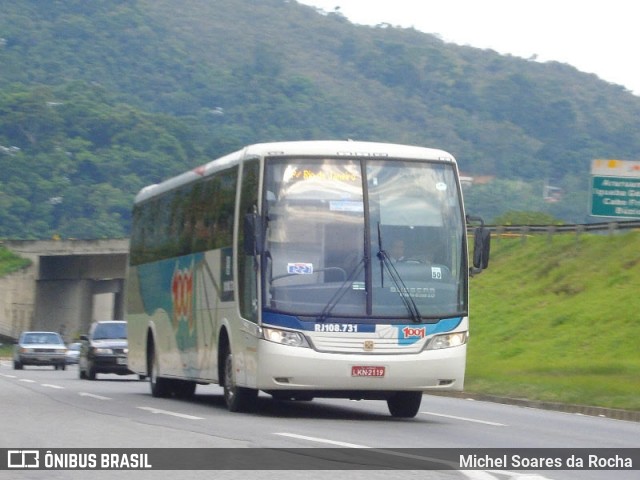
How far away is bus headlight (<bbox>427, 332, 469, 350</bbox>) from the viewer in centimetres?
1892

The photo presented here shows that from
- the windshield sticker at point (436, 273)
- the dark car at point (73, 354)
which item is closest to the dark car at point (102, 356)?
the dark car at point (73, 354)

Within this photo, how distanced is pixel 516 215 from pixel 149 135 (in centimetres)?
6749

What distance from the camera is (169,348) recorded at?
958 inches

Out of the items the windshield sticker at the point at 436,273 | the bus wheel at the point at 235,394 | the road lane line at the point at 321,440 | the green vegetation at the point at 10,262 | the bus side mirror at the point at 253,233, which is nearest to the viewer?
the road lane line at the point at 321,440

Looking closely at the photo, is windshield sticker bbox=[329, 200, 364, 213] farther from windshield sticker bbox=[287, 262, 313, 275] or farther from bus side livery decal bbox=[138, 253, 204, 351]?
bus side livery decal bbox=[138, 253, 204, 351]

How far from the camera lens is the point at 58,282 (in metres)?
91.6

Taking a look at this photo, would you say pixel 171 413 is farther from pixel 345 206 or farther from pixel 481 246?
pixel 481 246

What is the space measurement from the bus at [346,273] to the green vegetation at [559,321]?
22.1 ft

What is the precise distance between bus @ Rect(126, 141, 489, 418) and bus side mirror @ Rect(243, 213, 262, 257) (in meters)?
0.01

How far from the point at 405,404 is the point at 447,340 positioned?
5.12 feet

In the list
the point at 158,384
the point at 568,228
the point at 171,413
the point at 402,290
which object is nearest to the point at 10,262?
the point at 568,228

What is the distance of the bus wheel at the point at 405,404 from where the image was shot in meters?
20.1

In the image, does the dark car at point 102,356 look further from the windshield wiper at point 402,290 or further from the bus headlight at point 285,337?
the windshield wiper at point 402,290

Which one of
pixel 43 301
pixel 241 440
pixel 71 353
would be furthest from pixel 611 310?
pixel 43 301
